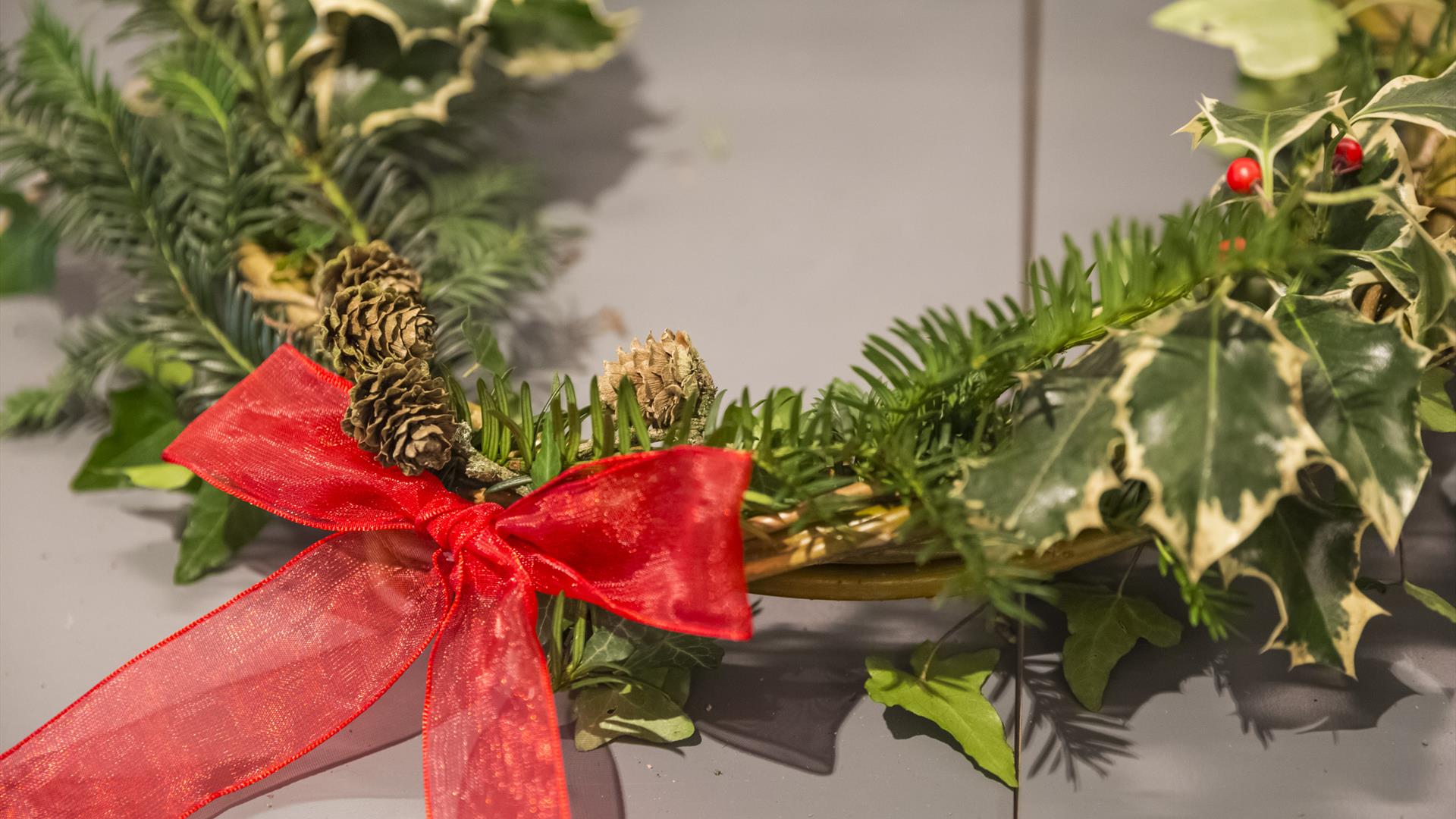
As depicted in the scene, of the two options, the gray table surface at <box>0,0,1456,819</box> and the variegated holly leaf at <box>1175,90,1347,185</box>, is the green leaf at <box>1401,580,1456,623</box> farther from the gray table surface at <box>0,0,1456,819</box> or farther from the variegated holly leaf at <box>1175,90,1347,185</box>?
the variegated holly leaf at <box>1175,90,1347,185</box>

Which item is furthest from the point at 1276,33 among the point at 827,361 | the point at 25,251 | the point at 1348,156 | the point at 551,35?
the point at 25,251

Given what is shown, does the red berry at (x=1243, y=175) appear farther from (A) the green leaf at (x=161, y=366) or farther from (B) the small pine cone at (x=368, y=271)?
(A) the green leaf at (x=161, y=366)

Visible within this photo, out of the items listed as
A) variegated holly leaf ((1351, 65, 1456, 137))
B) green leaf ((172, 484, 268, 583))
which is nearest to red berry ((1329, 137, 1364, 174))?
variegated holly leaf ((1351, 65, 1456, 137))

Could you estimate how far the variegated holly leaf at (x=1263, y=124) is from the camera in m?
0.52

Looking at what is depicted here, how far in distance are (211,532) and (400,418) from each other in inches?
9.0

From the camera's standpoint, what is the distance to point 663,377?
54 cm

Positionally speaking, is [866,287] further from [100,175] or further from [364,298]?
[100,175]

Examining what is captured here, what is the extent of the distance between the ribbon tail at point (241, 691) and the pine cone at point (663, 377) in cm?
14

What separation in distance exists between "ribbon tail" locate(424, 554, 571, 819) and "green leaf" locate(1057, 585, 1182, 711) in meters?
0.28

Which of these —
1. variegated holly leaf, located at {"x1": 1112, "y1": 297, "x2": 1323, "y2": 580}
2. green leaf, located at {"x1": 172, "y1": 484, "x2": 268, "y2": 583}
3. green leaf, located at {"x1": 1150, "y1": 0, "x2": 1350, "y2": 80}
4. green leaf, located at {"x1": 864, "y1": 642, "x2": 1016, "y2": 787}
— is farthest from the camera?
green leaf, located at {"x1": 1150, "y1": 0, "x2": 1350, "y2": 80}

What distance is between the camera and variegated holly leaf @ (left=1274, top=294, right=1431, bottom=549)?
466 mm

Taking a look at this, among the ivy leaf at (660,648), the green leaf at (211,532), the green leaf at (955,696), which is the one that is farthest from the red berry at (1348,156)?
the green leaf at (211,532)

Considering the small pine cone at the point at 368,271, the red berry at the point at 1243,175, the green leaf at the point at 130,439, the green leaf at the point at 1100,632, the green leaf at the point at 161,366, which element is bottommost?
the green leaf at the point at 1100,632

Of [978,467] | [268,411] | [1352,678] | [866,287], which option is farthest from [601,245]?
[1352,678]
